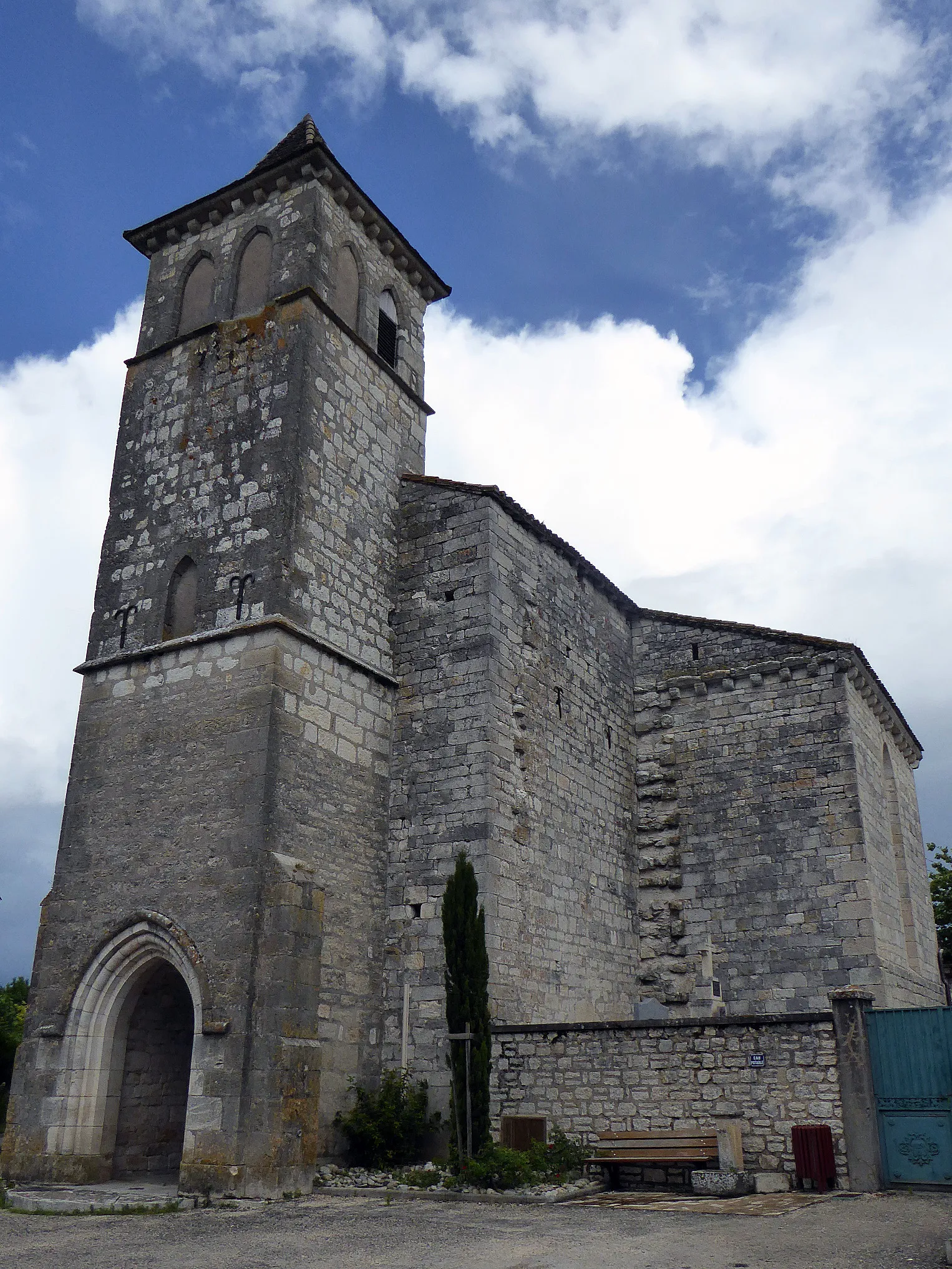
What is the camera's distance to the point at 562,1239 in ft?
26.7

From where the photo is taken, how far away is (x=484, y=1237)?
27.3ft

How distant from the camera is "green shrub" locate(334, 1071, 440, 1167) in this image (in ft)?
39.5

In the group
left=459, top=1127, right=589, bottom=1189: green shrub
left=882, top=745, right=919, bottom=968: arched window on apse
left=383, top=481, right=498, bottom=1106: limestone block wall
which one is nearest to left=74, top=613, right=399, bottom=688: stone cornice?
left=383, top=481, right=498, bottom=1106: limestone block wall

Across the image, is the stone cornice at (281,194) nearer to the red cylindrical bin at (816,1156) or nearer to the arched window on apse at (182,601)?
the arched window on apse at (182,601)

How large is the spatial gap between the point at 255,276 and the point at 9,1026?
62.6 ft

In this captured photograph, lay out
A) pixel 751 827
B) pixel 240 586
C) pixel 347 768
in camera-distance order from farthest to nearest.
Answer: pixel 751 827
pixel 347 768
pixel 240 586

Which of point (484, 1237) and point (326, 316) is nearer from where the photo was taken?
point (484, 1237)

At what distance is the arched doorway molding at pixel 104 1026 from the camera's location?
1188 cm

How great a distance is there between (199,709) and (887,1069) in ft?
27.6

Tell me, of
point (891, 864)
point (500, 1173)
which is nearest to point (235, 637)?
point (500, 1173)

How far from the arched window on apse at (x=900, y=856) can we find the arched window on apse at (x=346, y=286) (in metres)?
11.3

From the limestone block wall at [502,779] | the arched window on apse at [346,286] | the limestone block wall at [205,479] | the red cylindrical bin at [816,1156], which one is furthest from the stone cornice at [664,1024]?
the arched window on apse at [346,286]

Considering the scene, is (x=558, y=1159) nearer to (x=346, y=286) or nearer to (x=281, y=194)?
(x=346, y=286)

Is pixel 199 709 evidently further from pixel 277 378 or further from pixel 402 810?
pixel 277 378
